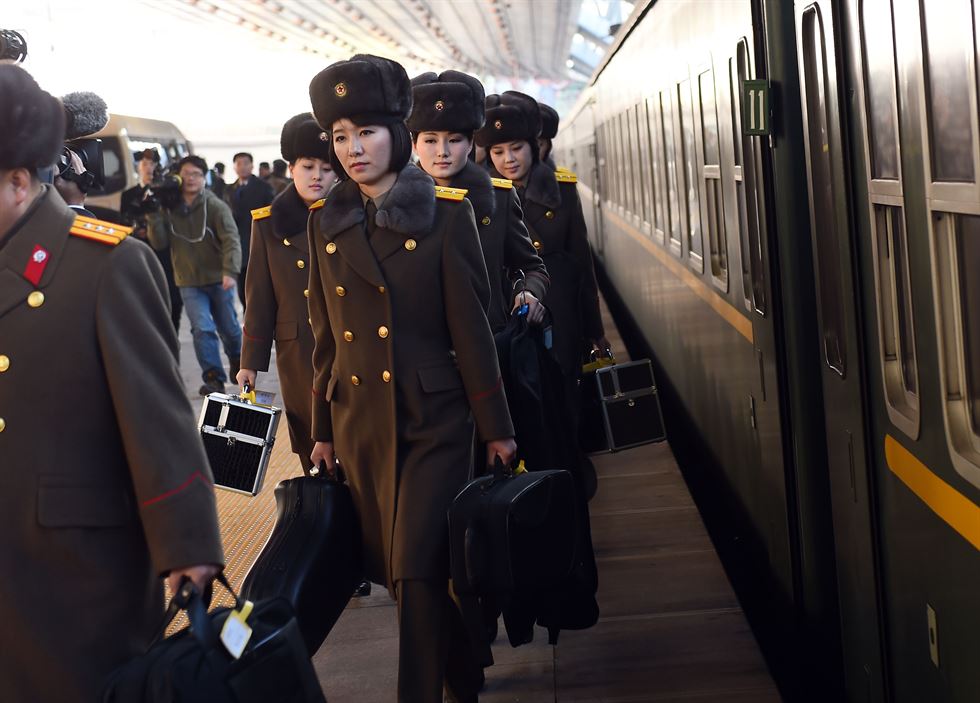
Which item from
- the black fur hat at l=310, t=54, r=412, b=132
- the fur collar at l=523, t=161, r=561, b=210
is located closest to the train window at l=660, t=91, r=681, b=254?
the fur collar at l=523, t=161, r=561, b=210

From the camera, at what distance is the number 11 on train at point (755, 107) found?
12.7 ft

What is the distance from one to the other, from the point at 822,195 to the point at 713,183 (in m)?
1.97

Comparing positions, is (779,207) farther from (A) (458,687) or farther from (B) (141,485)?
(B) (141,485)

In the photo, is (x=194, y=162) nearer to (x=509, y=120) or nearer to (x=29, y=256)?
(x=509, y=120)

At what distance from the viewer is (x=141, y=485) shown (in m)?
2.51

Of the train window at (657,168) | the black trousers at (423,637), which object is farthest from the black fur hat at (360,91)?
the train window at (657,168)

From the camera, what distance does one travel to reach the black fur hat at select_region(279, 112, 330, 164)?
17.2 feet

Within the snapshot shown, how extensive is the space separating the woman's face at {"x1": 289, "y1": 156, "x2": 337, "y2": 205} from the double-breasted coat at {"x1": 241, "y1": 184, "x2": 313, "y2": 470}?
59 mm

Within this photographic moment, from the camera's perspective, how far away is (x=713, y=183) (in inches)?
216

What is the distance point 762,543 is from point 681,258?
2.30 m

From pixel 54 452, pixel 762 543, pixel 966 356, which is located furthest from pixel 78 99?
pixel 966 356

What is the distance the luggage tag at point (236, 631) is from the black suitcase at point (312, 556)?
1.04 m

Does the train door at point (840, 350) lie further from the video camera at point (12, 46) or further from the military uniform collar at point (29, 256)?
the video camera at point (12, 46)

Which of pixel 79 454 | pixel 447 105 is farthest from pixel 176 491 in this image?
pixel 447 105
